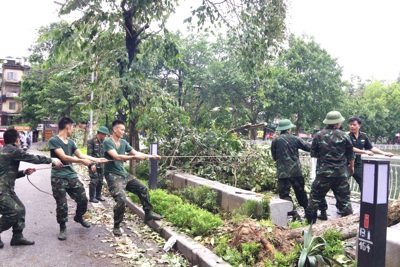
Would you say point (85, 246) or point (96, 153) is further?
point (96, 153)

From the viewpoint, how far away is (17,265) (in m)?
4.48

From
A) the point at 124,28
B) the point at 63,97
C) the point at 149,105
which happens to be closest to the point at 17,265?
the point at 149,105

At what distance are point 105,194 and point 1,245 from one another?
4.78 meters

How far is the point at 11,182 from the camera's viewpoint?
5.20 m

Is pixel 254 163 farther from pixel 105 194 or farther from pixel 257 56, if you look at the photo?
pixel 105 194

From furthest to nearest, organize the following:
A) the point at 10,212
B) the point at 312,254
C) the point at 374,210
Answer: the point at 10,212 < the point at 312,254 < the point at 374,210

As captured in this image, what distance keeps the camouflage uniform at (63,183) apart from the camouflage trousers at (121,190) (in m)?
0.52

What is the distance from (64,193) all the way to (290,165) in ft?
12.7

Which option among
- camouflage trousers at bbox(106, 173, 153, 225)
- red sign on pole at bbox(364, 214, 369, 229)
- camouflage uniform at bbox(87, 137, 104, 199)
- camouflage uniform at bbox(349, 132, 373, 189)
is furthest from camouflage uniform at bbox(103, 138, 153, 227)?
camouflage uniform at bbox(349, 132, 373, 189)

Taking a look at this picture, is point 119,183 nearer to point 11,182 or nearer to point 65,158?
point 65,158

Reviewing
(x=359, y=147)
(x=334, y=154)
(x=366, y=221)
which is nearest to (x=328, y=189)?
(x=334, y=154)

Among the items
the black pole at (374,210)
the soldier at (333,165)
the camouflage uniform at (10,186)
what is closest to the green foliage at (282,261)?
the black pole at (374,210)

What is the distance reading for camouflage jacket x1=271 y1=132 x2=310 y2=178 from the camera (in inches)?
246

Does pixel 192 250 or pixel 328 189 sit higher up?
pixel 328 189
